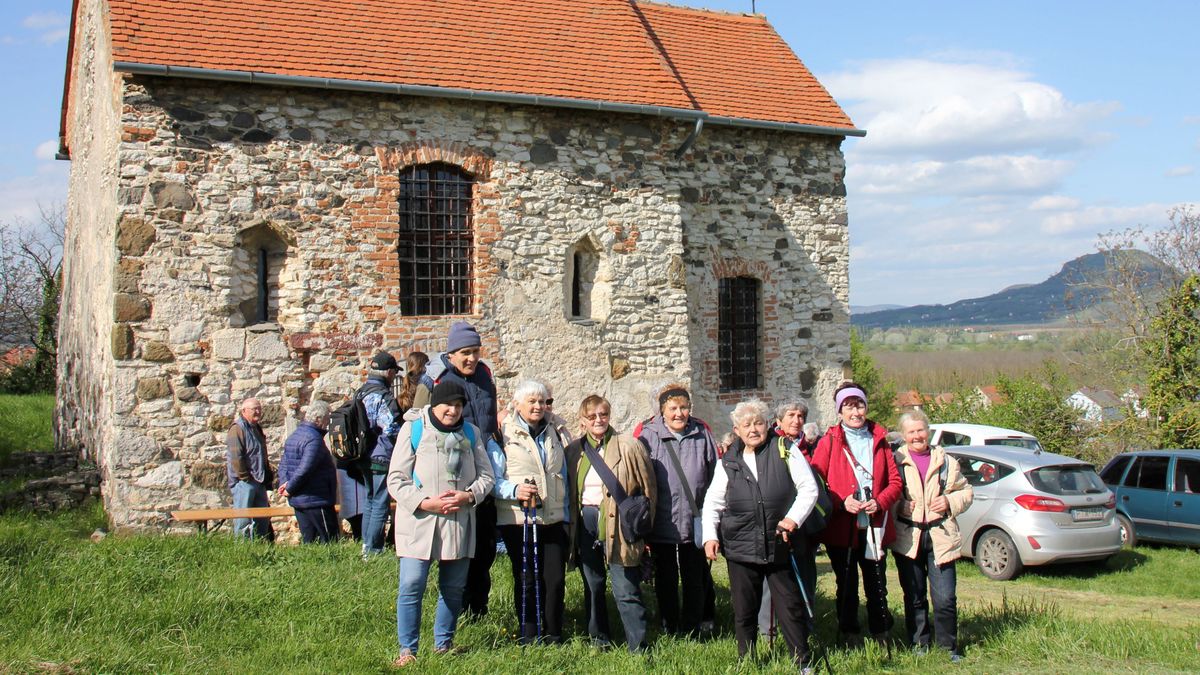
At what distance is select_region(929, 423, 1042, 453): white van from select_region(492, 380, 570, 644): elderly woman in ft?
33.9

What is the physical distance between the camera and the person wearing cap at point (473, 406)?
6.12 m

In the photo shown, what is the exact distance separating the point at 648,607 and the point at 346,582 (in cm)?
220

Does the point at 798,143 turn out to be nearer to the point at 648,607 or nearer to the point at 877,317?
the point at 648,607

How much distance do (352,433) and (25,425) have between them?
11429mm

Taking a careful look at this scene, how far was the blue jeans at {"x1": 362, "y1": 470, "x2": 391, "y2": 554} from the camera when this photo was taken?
7.60 m

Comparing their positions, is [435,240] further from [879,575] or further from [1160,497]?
[1160,497]

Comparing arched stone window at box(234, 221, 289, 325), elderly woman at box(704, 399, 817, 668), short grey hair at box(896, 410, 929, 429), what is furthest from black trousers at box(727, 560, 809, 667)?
arched stone window at box(234, 221, 289, 325)

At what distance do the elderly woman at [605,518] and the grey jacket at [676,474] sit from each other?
22 centimetres

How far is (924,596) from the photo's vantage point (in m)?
6.39

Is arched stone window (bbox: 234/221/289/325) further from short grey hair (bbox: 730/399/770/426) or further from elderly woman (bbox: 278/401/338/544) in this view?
short grey hair (bbox: 730/399/770/426)

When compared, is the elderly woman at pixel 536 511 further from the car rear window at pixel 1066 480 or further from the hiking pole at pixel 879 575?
the car rear window at pixel 1066 480

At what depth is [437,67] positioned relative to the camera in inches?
427

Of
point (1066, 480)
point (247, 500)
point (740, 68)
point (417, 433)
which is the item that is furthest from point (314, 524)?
point (740, 68)

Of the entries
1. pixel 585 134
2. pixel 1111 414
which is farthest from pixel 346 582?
pixel 1111 414
